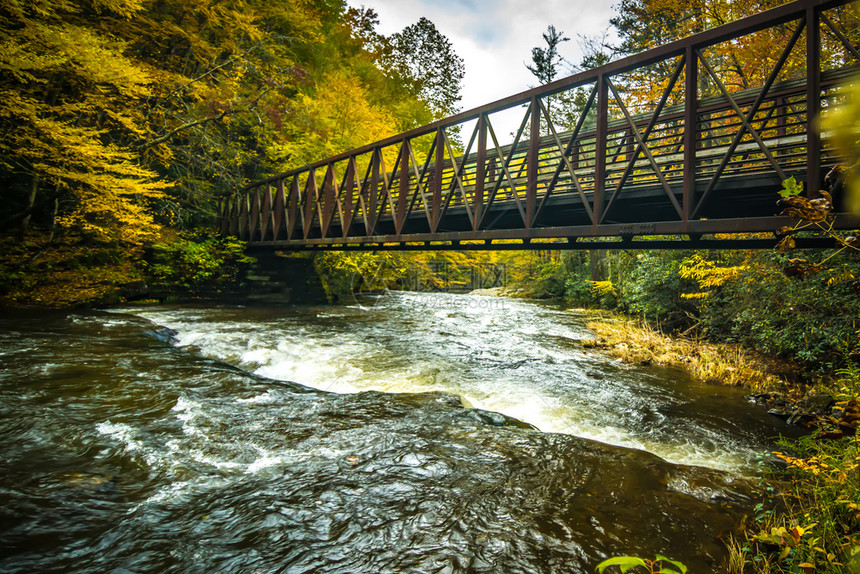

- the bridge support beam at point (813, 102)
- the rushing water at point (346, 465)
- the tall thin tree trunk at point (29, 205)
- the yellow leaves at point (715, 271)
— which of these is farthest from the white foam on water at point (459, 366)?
the tall thin tree trunk at point (29, 205)

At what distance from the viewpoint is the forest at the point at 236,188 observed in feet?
10.7

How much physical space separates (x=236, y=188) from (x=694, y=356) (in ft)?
60.6

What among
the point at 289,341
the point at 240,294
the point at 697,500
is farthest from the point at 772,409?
the point at 240,294

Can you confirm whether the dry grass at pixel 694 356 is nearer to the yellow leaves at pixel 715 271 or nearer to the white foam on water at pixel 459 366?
the white foam on water at pixel 459 366

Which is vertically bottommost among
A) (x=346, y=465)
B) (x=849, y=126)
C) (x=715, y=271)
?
(x=346, y=465)

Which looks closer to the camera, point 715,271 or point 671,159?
point 671,159

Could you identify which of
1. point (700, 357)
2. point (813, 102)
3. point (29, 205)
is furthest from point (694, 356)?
point (29, 205)

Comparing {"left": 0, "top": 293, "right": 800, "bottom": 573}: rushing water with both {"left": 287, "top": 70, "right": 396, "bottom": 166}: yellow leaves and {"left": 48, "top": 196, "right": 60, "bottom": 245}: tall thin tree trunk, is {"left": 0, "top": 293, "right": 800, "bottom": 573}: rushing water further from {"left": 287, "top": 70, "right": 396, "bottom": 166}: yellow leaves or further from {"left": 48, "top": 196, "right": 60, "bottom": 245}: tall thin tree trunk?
{"left": 287, "top": 70, "right": 396, "bottom": 166}: yellow leaves

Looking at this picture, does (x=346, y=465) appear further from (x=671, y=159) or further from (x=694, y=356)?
(x=694, y=356)

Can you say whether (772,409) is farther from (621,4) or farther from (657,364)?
(621,4)

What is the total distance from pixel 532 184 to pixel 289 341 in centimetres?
684

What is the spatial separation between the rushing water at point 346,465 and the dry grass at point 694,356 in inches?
22.0

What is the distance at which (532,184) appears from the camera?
7336 millimetres

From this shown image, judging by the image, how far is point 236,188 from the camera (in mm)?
17922
